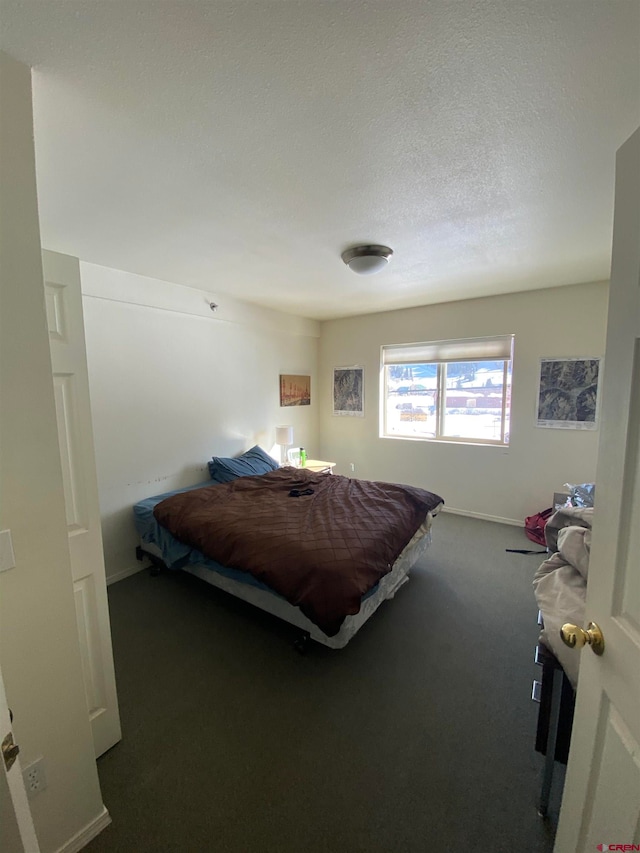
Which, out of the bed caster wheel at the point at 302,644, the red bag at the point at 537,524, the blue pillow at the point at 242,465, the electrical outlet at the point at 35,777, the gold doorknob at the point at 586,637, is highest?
the gold doorknob at the point at 586,637

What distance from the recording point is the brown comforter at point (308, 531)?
1.85m

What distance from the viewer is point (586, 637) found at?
→ 2.76 ft

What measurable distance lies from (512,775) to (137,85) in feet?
9.60

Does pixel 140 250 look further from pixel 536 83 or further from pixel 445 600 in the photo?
pixel 445 600

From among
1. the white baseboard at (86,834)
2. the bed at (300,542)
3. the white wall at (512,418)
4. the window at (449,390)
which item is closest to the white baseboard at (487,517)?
the white wall at (512,418)

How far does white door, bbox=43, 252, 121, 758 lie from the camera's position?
133 cm

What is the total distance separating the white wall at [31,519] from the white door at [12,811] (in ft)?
1.40

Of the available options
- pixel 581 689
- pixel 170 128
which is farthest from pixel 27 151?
pixel 581 689

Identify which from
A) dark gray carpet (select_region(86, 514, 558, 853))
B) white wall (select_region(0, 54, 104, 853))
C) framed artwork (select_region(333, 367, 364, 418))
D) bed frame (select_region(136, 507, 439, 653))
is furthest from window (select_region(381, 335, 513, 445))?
white wall (select_region(0, 54, 104, 853))

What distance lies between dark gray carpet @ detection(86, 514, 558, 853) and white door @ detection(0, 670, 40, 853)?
840 mm

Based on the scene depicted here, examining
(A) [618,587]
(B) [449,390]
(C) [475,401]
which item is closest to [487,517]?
(C) [475,401]

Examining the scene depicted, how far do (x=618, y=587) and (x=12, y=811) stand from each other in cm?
130

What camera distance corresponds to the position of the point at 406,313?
4.45 m

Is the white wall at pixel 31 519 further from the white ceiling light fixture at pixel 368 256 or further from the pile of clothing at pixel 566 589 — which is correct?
the white ceiling light fixture at pixel 368 256
